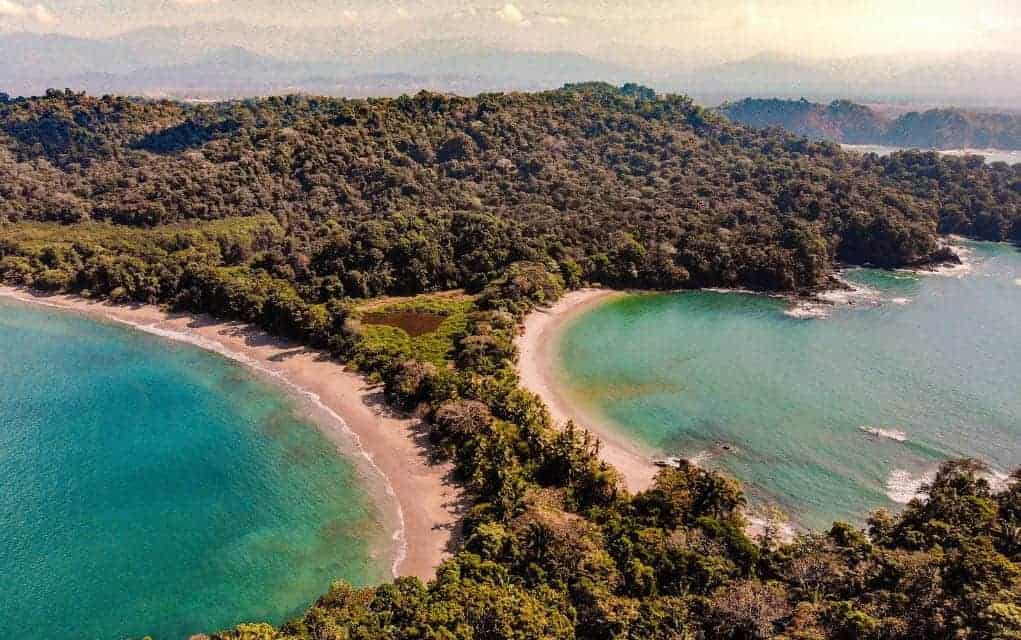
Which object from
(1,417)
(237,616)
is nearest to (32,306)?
(1,417)

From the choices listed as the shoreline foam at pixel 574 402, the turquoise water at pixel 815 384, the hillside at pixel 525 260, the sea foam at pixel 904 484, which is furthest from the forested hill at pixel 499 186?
the sea foam at pixel 904 484

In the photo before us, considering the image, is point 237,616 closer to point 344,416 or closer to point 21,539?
point 21,539

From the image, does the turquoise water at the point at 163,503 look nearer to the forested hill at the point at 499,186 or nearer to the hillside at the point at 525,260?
the hillside at the point at 525,260

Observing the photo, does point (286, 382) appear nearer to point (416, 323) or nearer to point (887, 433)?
point (416, 323)

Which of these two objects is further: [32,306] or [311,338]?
[32,306]

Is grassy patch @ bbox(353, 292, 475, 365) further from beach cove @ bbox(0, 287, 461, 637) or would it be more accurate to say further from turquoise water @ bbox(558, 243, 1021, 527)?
turquoise water @ bbox(558, 243, 1021, 527)
